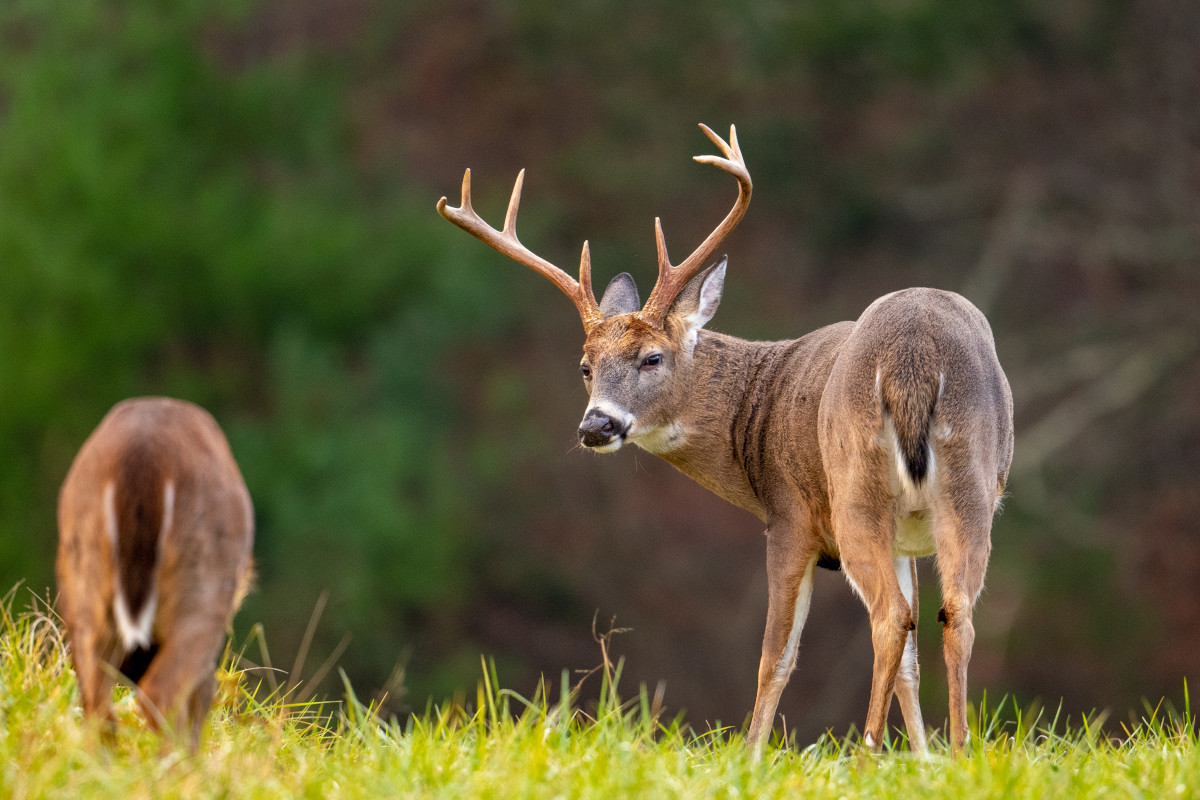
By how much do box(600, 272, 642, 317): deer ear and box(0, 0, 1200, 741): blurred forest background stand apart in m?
7.53

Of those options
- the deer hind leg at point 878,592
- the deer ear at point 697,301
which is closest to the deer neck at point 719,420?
the deer ear at point 697,301

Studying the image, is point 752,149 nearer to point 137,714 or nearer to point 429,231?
point 429,231

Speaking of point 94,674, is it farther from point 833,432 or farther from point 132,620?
point 833,432

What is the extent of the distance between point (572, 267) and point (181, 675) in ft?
41.7

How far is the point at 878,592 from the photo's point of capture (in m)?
4.57

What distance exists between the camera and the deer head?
18.8 ft

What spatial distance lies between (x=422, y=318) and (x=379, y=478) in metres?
1.97

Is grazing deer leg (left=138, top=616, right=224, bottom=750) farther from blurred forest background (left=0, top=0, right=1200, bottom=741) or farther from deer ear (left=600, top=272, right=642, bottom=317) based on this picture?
blurred forest background (left=0, top=0, right=1200, bottom=741)

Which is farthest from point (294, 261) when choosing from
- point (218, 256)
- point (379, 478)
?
point (379, 478)

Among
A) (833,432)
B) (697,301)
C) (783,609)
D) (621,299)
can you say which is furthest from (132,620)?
(621,299)

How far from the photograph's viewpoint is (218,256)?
15.8m

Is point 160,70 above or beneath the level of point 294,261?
above

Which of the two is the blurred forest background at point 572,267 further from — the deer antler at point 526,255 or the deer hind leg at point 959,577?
the deer hind leg at point 959,577

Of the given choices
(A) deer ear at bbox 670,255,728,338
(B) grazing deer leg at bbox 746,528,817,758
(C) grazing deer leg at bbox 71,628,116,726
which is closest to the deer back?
(B) grazing deer leg at bbox 746,528,817,758
